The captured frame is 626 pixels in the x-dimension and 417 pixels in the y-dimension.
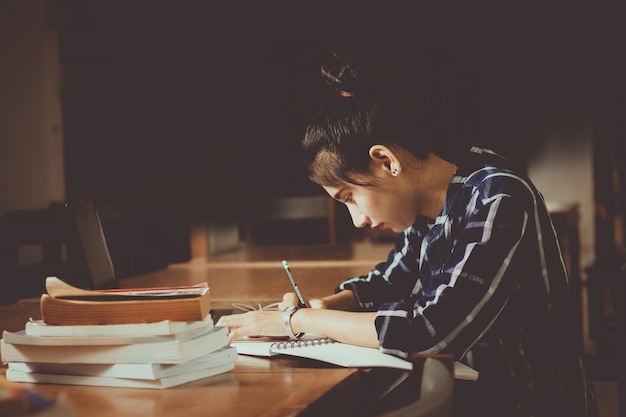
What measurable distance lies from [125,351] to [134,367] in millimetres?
24

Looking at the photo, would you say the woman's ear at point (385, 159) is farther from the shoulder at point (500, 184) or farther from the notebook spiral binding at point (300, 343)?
the notebook spiral binding at point (300, 343)

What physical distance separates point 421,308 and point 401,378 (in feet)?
0.42

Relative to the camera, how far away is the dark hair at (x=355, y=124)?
1338mm

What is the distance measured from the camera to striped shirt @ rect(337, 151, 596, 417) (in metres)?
1.16

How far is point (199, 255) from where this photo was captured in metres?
3.17

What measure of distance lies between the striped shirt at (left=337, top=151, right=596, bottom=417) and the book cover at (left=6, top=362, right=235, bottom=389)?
0.98 feet

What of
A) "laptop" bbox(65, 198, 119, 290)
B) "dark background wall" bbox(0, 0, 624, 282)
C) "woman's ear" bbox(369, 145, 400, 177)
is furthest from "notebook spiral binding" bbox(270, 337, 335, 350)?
"dark background wall" bbox(0, 0, 624, 282)

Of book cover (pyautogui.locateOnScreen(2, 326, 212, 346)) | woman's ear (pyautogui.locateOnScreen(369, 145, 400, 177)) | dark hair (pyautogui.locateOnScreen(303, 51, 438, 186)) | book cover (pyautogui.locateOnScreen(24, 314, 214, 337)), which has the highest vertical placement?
dark hair (pyautogui.locateOnScreen(303, 51, 438, 186))

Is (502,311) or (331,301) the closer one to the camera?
(502,311)

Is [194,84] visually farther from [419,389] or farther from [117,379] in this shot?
[419,389]

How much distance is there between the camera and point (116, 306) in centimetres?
97

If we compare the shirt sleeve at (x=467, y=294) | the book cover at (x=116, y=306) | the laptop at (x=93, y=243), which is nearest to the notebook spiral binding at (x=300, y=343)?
the shirt sleeve at (x=467, y=294)

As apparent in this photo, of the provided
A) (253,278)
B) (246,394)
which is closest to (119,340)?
(246,394)

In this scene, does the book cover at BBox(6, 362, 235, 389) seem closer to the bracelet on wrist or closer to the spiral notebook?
the spiral notebook
